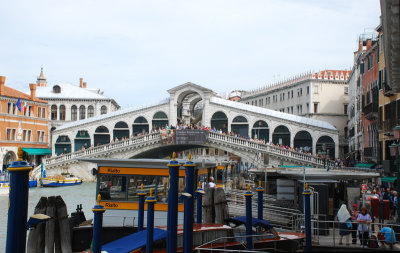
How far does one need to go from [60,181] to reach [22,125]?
27.7ft

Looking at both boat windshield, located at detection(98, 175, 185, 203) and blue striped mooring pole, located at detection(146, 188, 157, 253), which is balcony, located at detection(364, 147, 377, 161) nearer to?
boat windshield, located at detection(98, 175, 185, 203)

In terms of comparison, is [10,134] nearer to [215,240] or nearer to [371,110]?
[371,110]

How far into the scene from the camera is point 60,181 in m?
31.8

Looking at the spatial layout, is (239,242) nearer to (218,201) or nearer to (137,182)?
(218,201)

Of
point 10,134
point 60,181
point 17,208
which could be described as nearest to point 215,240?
point 17,208

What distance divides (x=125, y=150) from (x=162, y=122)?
17.1ft

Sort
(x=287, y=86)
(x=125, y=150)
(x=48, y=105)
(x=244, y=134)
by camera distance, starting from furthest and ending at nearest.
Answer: (x=287, y=86), (x=48, y=105), (x=244, y=134), (x=125, y=150)

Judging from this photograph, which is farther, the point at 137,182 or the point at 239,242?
the point at 137,182

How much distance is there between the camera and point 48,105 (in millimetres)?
41906

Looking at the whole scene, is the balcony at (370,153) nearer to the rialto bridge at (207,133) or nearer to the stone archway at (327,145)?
the rialto bridge at (207,133)

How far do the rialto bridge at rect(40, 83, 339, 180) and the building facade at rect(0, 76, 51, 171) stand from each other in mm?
2177

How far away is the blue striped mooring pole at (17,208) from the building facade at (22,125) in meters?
31.7

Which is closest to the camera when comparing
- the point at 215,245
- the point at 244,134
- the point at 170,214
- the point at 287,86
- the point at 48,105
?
the point at 170,214

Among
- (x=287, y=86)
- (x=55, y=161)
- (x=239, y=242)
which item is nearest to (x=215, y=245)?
(x=239, y=242)
